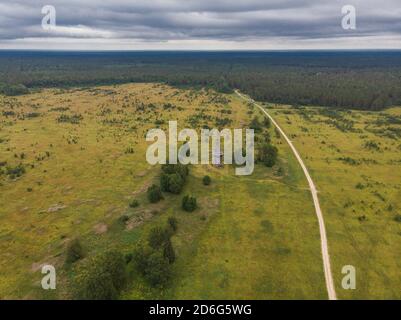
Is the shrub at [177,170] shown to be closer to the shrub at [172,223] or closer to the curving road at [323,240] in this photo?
the shrub at [172,223]

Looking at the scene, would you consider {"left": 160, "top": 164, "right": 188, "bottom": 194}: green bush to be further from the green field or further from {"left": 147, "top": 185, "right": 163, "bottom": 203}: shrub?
{"left": 147, "top": 185, "right": 163, "bottom": 203}: shrub

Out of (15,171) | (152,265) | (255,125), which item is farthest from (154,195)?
(255,125)

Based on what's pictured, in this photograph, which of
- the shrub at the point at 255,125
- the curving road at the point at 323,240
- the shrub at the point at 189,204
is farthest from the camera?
the shrub at the point at 255,125

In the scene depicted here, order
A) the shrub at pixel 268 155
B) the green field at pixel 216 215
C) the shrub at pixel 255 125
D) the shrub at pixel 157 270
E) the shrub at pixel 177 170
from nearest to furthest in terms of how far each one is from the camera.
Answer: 1. the shrub at pixel 157 270
2. the green field at pixel 216 215
3. the shrub at pixel 177 170
4. the shrub at pixel 268 155
5. the shrub at pixel 255 125

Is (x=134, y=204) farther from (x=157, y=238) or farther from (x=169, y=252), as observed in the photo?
(x=169, y=252)

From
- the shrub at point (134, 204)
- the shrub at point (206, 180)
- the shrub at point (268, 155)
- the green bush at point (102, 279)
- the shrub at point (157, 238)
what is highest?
the shrub at point (268, 155)

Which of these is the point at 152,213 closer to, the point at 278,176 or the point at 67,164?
the point at 278,176

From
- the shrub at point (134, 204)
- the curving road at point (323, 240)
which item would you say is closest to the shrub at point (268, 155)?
the curving road at point (323, 240)
